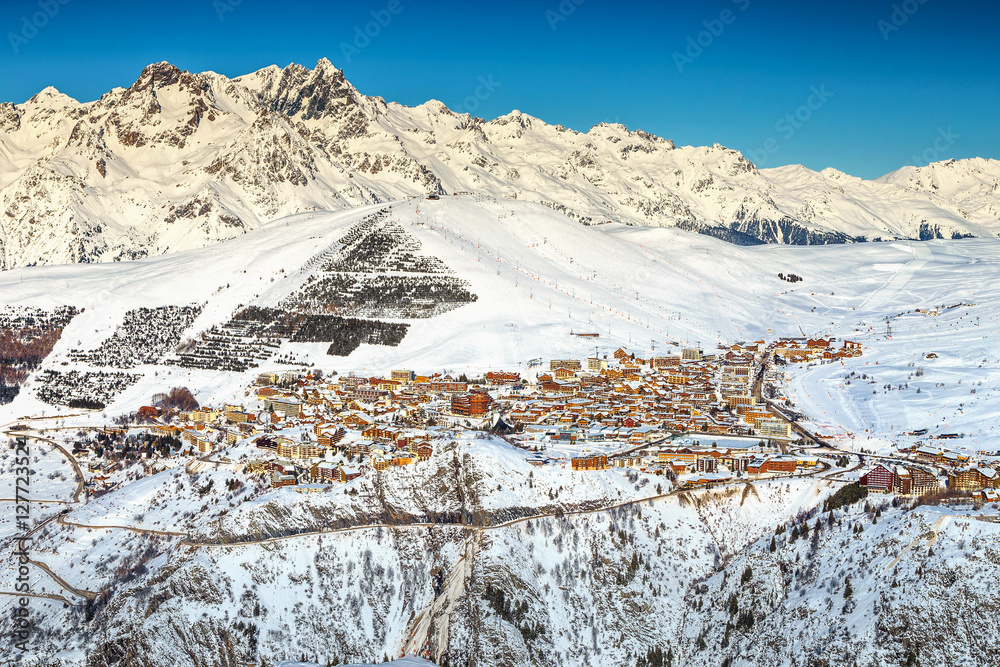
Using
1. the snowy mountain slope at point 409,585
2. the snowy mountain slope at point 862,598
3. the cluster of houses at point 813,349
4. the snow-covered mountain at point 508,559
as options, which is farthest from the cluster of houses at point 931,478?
the cluster of houses at point 813,349

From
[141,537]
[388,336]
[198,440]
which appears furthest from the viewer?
[388,336]

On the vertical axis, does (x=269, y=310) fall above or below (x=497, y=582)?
above

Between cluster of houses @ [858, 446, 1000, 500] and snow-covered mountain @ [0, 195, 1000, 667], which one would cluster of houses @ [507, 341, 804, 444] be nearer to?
snow-covered mountain @ [0, 195, 1000, 667]

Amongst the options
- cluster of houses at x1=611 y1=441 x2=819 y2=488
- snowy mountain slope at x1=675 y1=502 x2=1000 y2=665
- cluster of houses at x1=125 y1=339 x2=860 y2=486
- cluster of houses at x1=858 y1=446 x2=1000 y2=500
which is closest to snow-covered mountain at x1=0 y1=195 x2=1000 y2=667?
snowy mountain slope at x1=675 y1=502 x2=1000 y2=665

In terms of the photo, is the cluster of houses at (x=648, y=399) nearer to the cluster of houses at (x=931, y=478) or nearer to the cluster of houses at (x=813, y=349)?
the cluster of houses at (x=813, y=349)

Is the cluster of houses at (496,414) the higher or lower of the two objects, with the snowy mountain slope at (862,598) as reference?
higher

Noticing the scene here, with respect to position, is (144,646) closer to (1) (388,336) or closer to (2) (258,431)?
(2) (258,431)

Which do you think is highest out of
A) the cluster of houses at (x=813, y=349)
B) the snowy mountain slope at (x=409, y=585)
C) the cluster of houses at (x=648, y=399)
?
the cluster of houses at (x=813, y=349)

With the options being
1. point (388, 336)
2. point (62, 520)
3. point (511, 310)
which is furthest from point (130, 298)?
point (62, 520)
